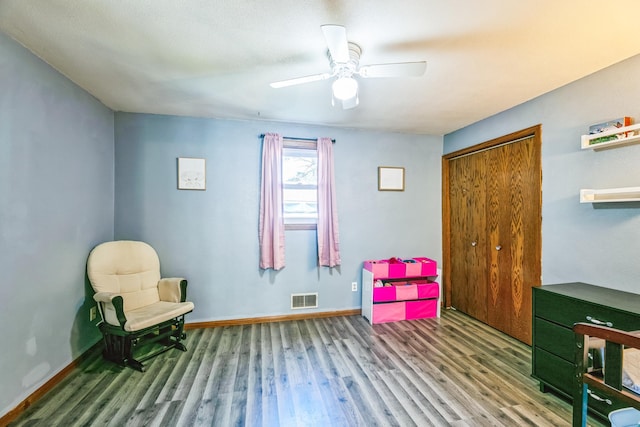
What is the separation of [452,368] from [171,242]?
306 centimetres

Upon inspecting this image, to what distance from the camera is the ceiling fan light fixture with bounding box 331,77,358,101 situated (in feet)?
5.55

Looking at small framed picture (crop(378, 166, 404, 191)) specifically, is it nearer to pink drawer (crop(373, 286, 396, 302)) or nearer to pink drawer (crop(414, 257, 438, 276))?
pink drawer (crop(414, 257, 438, 276))

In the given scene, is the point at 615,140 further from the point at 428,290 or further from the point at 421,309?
the point at 421,309

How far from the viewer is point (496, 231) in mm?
3084

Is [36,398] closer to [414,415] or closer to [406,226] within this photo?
[414,415]

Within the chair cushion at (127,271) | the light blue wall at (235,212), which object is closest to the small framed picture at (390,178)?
the light blue wall at (235,212)

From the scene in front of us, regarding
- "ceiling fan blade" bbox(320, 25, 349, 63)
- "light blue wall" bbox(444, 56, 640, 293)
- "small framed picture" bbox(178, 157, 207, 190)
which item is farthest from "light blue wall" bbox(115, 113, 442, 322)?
"ceiling fan blade" bbox(320, 25, 349, 63)

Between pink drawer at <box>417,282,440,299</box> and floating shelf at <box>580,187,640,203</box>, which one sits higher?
floating shelf at <box>580,187,640,203</box>

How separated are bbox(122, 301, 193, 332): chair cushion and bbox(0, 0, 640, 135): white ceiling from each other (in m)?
1.98

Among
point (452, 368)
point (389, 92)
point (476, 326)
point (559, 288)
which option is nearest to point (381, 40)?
point (389, 92)

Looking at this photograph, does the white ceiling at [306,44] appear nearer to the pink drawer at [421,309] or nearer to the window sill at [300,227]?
the window sill at [300,227]

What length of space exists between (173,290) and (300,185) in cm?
181

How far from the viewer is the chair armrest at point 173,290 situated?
8.96ft

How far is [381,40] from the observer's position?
1735 millimetres
